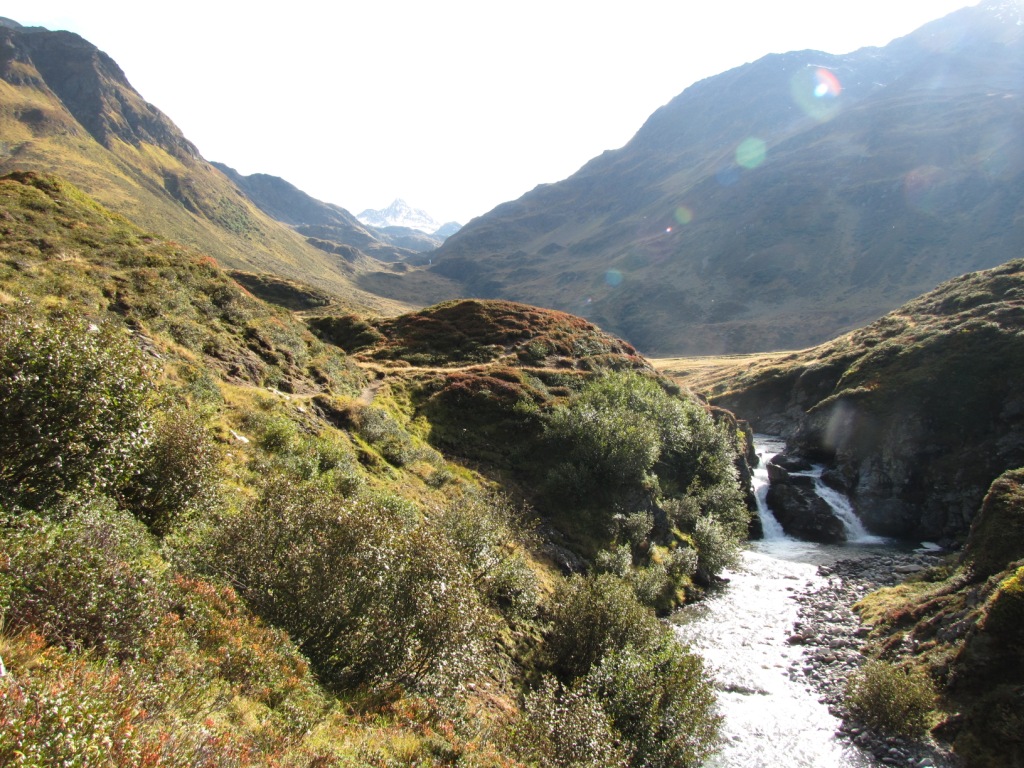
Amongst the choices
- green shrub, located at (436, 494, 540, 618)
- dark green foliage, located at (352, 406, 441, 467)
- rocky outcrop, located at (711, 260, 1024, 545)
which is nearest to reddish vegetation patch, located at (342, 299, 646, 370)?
dark green foliage, located at (352, 406, 441, 467)

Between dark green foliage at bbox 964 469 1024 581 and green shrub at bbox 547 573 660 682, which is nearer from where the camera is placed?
green shrub at bbox 547 573 660 682

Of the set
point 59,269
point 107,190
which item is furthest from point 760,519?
point 107,190

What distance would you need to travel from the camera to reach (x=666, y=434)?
144 feet

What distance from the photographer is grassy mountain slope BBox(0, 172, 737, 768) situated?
7395 mm

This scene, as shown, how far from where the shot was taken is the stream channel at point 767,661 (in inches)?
757

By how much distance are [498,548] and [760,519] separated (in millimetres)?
39209

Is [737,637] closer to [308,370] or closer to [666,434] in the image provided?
[666,434]

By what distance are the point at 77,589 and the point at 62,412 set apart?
13.7 ft

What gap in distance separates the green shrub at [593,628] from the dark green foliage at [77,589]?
16326mm

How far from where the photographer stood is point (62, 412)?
984cm

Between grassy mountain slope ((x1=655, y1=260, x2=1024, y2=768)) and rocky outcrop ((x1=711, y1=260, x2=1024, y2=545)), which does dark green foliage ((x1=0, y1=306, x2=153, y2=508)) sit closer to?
grassy mountain slope ((x1=655, y1=260, x2=1024, y2=768))

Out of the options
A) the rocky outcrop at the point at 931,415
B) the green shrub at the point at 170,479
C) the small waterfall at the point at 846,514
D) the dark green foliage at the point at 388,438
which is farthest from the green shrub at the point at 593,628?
the rocky outcrop at the point at 931,415

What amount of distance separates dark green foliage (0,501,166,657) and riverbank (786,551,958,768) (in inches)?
970

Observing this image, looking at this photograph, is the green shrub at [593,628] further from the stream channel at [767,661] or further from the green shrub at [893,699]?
the green shrub at [893,699]
